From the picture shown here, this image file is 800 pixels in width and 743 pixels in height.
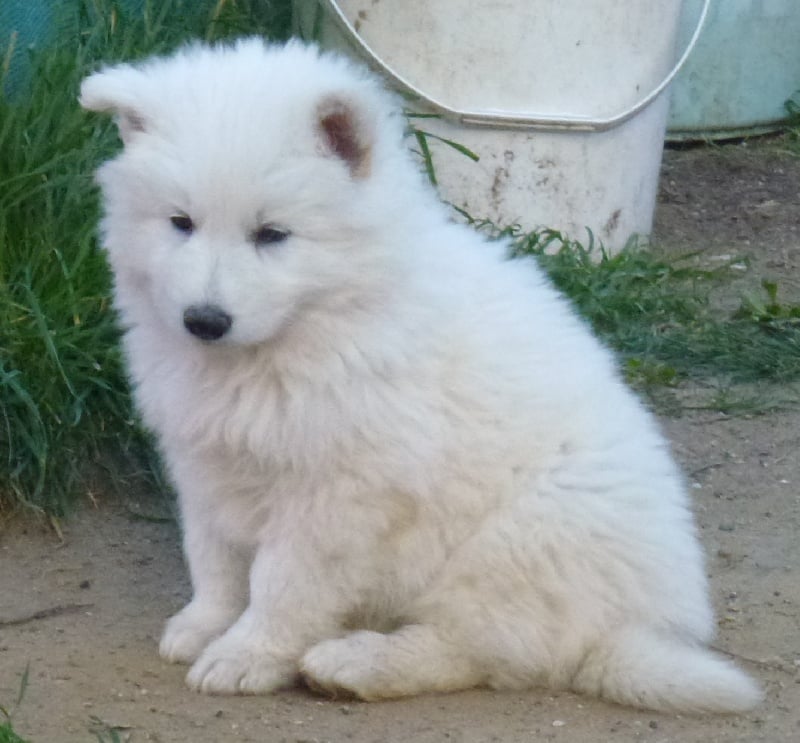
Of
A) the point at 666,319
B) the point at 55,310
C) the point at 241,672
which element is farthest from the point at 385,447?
the point at 666,319

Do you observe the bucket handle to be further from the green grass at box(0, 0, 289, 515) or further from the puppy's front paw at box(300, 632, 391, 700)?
the puppy's front paw at box(300, 632, 391, 700)

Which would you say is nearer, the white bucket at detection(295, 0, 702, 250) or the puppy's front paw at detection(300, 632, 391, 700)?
the puppy's front paw at detection(300, 632, 391, 700)

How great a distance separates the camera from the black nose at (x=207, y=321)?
121 inches

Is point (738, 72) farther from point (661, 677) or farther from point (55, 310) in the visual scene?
point (661, 677)

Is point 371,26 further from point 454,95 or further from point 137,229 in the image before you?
point 137,229

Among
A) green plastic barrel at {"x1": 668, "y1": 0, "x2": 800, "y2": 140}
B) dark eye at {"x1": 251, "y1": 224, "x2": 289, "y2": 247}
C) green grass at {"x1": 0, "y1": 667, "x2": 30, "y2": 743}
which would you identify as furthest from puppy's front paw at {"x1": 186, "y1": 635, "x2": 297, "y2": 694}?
green plastic barrel at {"x1": 668, "y1": 0, "x2": 800, "y2": 140}

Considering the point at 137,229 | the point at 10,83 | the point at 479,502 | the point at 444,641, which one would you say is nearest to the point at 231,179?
the point at 137,229

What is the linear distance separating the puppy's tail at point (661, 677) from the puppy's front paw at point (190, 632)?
93 centimetres

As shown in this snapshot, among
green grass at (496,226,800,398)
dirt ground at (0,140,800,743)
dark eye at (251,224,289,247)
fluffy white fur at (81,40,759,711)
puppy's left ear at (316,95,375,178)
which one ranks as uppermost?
puppy's left ear at (316,95,375,178)

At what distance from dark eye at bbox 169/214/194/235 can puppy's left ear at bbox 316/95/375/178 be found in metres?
0.33

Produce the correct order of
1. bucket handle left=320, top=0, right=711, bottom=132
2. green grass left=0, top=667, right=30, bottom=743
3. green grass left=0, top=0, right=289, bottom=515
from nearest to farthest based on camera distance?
green grass left=0, top=667, right=30, bottom=743
green grass left=0, top=0, right=289, bottom=515
bucket handle left=320, top=0, right=711, bottom=132

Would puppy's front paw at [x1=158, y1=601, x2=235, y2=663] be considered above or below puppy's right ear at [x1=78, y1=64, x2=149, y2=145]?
below

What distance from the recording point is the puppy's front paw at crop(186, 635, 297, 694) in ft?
11.3

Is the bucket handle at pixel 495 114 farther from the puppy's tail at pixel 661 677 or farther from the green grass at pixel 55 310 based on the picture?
the puppy's tail at pixel 661 677
